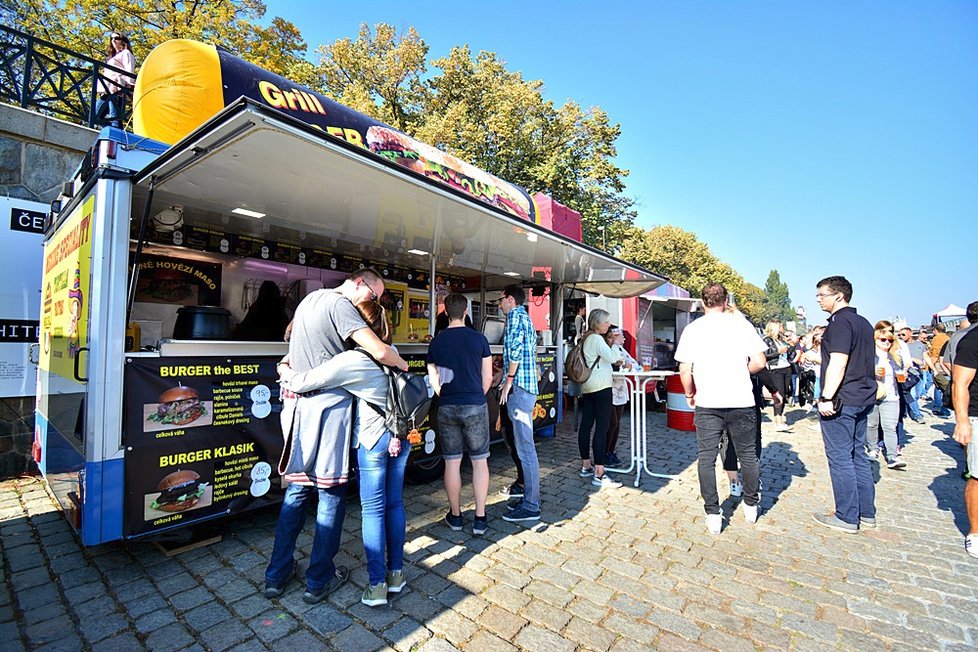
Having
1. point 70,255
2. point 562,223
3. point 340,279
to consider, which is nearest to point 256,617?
point 70,255

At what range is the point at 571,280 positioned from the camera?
22.8ft

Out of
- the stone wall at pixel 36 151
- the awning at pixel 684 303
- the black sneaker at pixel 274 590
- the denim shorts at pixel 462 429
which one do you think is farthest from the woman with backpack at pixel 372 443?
the awning at pixel 684 303

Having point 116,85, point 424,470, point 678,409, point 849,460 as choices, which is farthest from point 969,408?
point 116,85

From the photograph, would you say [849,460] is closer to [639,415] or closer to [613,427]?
[639,415]

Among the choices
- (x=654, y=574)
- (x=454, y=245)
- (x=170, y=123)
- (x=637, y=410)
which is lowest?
(x=654, y=574)

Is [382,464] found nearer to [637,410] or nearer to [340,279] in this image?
[637,410]

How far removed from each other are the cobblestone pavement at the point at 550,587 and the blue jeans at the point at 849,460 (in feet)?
0.72

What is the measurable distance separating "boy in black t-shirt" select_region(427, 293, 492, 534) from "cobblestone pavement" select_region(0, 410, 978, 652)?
0.56 meters

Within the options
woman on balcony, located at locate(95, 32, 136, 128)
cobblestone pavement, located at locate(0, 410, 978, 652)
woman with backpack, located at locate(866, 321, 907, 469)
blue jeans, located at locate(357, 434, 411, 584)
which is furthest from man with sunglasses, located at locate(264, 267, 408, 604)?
woman with backpack, located at locate(866, 321, 907, 469)

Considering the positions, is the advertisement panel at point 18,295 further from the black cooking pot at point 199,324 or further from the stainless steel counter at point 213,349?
the stainless steel counter at point 213,349

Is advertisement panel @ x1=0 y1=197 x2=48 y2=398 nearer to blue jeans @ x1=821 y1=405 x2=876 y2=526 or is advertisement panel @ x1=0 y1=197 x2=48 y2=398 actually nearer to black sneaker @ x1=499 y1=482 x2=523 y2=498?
black sneaker @ x1=499 y1=482 x2=523 y2=498

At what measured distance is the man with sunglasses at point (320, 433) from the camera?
234 cm

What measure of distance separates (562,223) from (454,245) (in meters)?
3.51

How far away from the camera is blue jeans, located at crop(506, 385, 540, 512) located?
3574 millimetres
